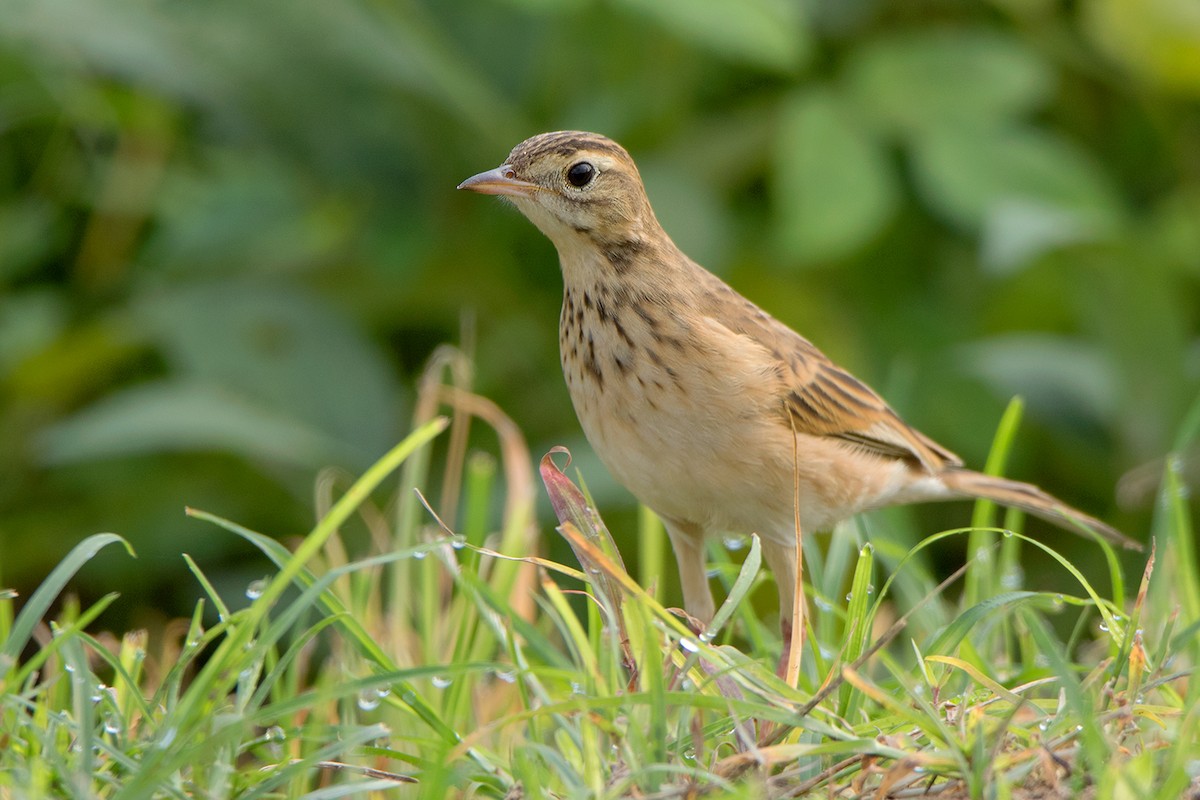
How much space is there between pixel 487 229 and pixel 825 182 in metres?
1.31

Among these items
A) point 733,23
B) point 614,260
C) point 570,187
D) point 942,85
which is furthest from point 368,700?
point 942,85

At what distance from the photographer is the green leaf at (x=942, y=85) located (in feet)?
17.6

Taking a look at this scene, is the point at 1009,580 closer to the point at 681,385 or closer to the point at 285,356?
the point at 681,385

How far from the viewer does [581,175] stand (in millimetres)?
3508

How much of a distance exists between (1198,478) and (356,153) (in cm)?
332

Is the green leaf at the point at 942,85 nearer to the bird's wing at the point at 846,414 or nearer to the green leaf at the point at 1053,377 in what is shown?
the green leaf at the point at 1053,377

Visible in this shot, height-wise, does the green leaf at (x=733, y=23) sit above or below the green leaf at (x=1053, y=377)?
above

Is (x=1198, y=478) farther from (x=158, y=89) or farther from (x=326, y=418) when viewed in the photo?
(x=158, y=89)

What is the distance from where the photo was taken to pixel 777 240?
222 inches

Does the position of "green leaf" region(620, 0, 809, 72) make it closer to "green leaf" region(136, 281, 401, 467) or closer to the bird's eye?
the bird's eye

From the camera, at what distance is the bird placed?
3.32 metres

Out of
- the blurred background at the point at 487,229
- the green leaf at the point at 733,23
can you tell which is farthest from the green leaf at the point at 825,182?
the green leaf at the point at 733,23

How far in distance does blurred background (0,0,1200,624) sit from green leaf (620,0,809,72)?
0.01m

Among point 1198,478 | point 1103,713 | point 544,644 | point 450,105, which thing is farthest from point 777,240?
point 1103,713
